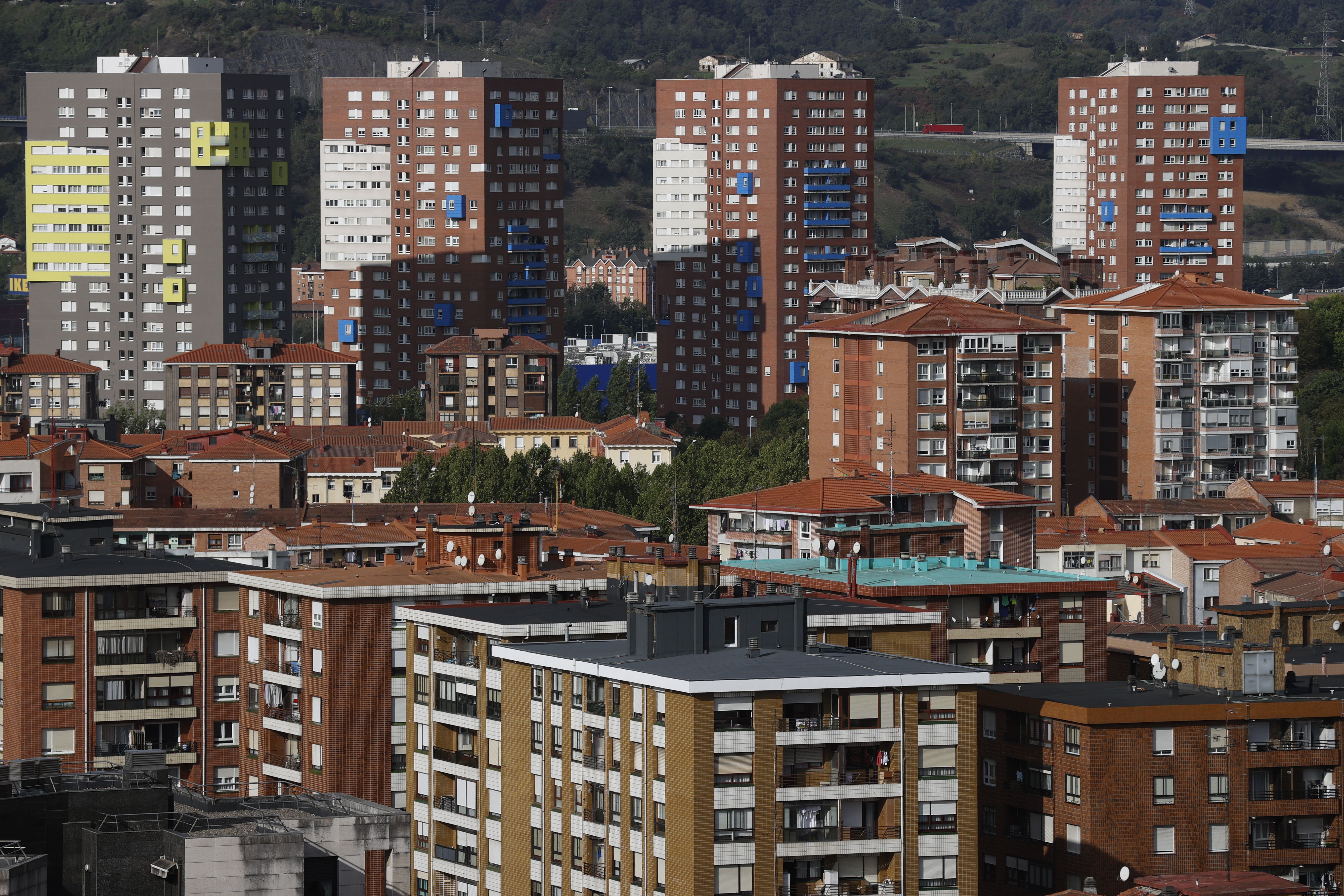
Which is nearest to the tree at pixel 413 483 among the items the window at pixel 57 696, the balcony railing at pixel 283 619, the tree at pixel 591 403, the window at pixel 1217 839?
the tree at pixel 591 403

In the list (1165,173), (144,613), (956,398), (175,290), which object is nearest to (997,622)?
(144,613)

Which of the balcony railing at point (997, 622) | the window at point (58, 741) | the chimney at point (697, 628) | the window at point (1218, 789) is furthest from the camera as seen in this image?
the balcony railing at point (997, 622)

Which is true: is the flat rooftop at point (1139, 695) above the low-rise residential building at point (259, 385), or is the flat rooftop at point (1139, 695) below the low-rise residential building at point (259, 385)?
below

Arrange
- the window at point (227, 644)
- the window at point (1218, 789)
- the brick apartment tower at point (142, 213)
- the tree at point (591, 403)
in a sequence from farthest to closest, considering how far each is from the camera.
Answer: the brick apartment tower at point (142, 213) < the tree at point (591, 403) < the window at point (227, 644) < the window at point (1218, 789)

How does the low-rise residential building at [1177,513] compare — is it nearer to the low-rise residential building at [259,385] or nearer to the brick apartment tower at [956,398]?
the brick apartment tower at [956,398]

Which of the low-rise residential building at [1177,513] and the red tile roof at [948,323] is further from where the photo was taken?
the red tile roof at [948,323]

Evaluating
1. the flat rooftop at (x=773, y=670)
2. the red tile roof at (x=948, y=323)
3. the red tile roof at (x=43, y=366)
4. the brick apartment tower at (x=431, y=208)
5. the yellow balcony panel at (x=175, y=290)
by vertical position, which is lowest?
the flat rooftop at (x=773, y=670)

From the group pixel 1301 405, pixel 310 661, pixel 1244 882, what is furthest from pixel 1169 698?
pixel 1301 405

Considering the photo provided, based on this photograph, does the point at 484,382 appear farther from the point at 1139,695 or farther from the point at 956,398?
the point at 1139,695
